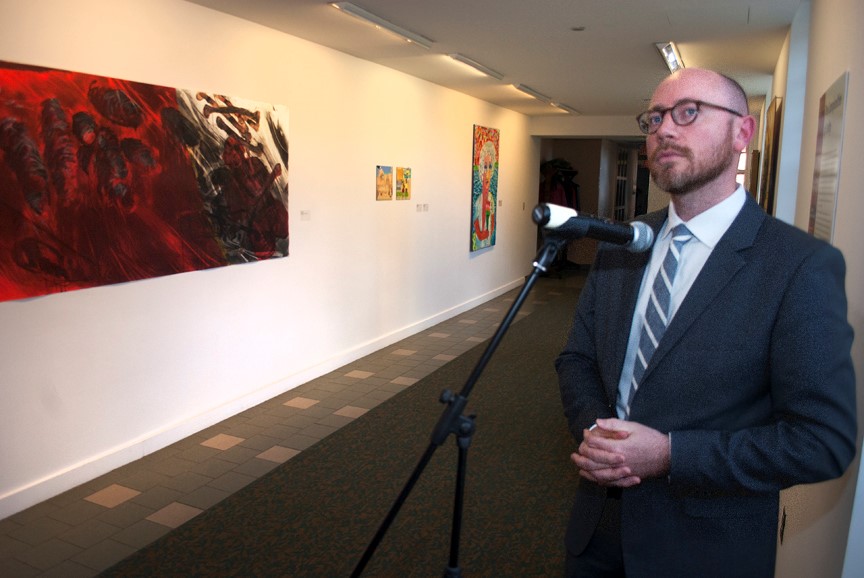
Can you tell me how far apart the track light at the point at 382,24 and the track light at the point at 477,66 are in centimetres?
44

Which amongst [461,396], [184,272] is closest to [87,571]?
[184,272]

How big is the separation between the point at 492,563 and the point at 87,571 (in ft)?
5.87

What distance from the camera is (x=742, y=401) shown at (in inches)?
51.5

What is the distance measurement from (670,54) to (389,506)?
4.37 metres

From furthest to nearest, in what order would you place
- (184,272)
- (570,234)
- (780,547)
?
(184,272) < (780,547) < (570,234)

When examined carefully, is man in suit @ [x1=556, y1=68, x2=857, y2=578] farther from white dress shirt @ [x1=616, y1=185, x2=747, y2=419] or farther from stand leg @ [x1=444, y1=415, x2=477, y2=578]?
stand leg @ [x1=444, y1=415, x2=477, y2=578]

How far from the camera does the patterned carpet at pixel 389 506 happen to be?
3033mm

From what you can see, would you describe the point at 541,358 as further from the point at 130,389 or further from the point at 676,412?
the point at 676,412

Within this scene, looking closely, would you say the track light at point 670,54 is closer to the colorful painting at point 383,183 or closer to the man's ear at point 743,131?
the colorful painting at point 383,183

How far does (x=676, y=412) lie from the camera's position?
1.35 m

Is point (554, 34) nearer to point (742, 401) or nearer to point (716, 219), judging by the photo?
point (716, 219)

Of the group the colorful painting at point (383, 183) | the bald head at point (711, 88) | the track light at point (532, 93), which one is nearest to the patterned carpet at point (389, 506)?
the bald head at point (711, 88)

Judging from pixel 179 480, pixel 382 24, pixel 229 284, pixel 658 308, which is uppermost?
pixel 382 24

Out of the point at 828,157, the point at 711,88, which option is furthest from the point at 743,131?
the point at 828,157
